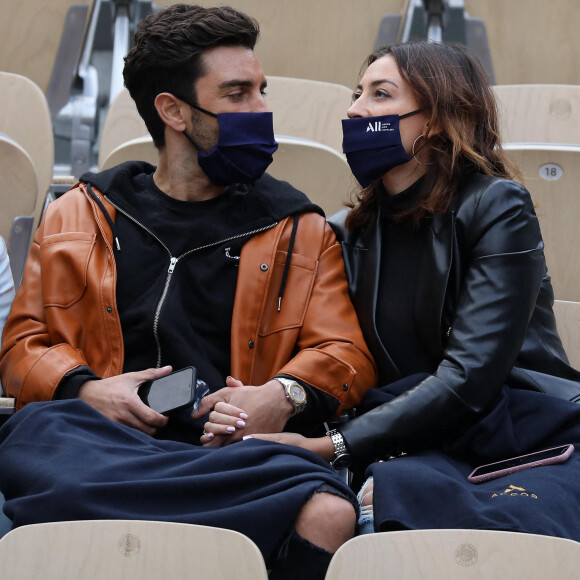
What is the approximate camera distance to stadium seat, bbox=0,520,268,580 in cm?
167

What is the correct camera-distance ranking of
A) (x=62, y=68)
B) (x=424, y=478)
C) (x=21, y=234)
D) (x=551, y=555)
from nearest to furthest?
(x=551, y=555) → (x=424, y=478) → (x=21, y=234) → (x=62, y=68)

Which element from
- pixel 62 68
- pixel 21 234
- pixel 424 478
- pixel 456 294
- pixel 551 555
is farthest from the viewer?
pixel 62 68

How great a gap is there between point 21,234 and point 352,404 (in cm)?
115

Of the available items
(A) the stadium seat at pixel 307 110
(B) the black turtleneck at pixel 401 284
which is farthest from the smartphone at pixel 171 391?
(A) the stadium seat at pixel 307 110

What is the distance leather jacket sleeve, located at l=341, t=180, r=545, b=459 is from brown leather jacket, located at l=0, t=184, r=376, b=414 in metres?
0.18

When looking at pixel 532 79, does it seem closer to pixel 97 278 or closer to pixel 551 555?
pixel 97 278

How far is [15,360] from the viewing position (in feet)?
7.89

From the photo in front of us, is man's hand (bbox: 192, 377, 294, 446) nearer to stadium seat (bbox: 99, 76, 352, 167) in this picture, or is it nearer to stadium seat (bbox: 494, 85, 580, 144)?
stadium seat (bbox: 99, 76, 352, 167)

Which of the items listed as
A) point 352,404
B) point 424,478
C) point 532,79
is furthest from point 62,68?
point 424,478

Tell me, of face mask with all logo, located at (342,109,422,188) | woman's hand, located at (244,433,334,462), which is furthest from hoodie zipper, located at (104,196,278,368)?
woman's hand, located at (244,433,334,462)

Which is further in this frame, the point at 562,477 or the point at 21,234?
the point at 21,234

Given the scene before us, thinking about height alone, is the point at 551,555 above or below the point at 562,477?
above

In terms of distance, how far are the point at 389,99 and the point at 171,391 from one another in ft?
2.77

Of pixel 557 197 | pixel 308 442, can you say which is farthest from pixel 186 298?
pixel 557 197
